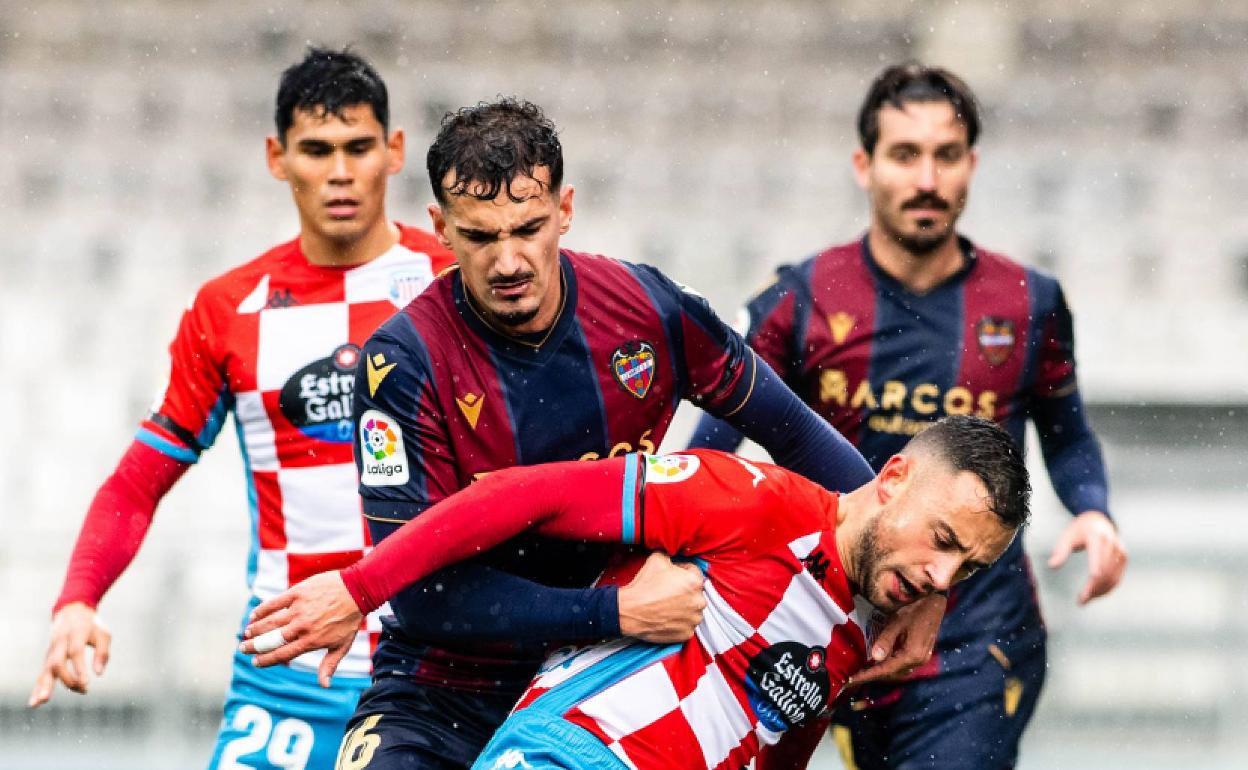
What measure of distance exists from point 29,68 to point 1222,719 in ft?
26.6

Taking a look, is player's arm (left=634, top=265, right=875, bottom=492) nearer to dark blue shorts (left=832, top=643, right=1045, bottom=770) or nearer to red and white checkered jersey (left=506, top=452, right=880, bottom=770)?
red and white checkered jersey (left=506, top=452, right=880, bottom=770)

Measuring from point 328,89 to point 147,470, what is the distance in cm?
105

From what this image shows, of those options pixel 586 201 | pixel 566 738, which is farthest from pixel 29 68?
pixel 566 738

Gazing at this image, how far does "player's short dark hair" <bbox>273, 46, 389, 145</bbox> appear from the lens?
177 inches

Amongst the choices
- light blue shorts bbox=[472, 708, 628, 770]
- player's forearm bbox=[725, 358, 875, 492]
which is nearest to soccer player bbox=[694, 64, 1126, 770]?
player's forearm bbox=[725, 358, 875, 492]

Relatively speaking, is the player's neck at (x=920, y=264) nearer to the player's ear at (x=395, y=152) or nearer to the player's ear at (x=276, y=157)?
the player's ear at (x=395, y=152)

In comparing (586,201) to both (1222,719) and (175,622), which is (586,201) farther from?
(1222,719)

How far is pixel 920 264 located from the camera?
4586 mm

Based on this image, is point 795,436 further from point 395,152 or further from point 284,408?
point 395,152

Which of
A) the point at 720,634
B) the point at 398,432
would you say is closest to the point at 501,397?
the point at 398,432

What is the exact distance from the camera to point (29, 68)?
37.7 feet

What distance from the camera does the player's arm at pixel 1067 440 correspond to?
4375 mm

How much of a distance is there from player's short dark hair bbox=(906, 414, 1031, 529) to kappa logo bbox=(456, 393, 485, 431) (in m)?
0.80

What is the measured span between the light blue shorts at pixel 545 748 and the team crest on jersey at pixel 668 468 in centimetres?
44
